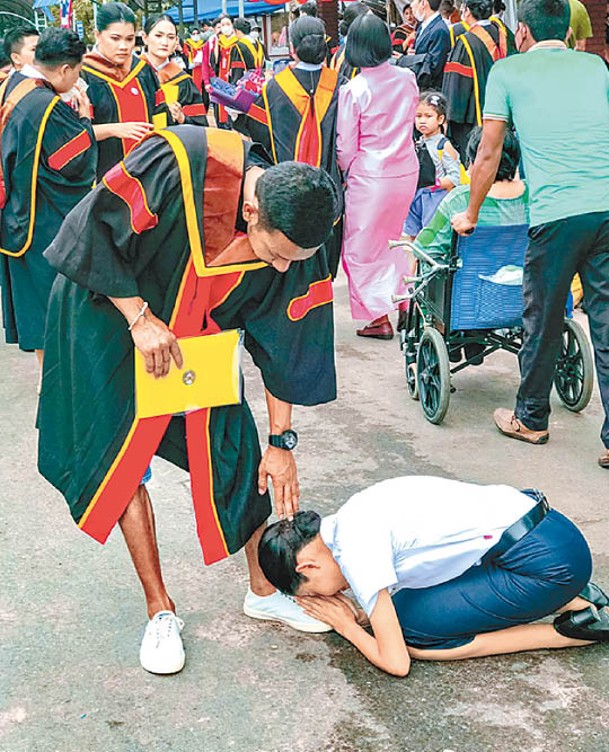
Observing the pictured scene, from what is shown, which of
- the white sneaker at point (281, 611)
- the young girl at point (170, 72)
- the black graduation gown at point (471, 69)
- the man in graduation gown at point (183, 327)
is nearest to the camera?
the man in graduation gown at point (183, 327)

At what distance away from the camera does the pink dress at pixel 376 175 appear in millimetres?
5578

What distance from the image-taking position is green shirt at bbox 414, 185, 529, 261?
4395 millimetres

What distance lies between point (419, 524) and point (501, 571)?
26cm

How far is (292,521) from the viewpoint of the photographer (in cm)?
286

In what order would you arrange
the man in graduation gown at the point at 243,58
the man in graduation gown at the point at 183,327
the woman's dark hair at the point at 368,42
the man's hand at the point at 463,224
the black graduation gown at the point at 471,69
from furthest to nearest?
1. the man in graduation gown at the point at 243,58
2. the black graduation gown at the point at 471,69
3. the woman's dark hair at the point at 368,42
4. the man's hand at the point at 463,224
5. the man in graduation gown at the point at 183,327

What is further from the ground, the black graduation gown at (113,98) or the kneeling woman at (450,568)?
the black graduation gown at (113,98)

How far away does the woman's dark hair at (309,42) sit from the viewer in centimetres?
557

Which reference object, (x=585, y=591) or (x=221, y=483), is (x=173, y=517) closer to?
(x=221, y=483)

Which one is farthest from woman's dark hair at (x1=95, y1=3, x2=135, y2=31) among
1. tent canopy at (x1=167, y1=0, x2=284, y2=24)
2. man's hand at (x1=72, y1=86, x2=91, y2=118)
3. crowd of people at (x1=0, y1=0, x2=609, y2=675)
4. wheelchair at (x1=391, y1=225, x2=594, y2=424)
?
tent canopy at (x1=167, y1=0, x2=284, y2=24)

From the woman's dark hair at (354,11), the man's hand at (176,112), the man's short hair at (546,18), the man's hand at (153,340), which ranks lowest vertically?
the man's hand at (176,112)

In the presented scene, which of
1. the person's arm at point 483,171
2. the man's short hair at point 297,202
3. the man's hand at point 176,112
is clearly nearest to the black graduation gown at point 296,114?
the person's arm at point 483,171

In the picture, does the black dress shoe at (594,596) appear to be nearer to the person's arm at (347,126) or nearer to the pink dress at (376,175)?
the pink dress at (376,175)

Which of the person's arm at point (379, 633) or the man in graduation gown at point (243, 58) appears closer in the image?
the person's arm at point (379, 633)

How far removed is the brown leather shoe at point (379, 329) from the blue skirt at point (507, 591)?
10.6 ft
